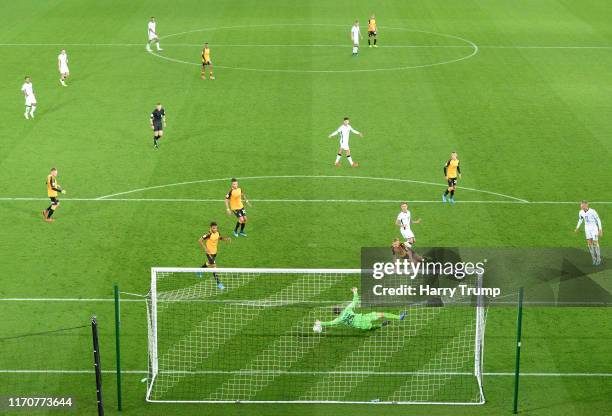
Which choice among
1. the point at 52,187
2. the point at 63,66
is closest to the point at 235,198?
the point at 52,187

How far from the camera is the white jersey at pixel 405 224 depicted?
95.8ft

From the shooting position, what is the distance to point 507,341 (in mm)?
24750

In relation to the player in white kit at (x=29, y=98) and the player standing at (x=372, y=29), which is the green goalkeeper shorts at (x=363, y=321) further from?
the player standing at (x=372, y=29)

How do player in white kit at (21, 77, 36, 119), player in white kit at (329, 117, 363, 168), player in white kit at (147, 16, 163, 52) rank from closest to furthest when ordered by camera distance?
player in white kit at (329, 117, 363, 168), player in white kit at (21, 77, 36, 119), player in white kit at (147, 16, 163, 52)

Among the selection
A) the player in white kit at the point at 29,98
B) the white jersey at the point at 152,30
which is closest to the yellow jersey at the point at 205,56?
the white jersey at the point at 152,30

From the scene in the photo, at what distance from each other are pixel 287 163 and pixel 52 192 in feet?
31.4

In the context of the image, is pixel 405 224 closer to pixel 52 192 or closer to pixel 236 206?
pixel 236 206

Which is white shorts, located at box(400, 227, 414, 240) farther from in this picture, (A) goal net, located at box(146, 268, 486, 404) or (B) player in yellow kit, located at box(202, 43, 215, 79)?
(B) player in yellow kit, located at box(202, 43, 215, 79)

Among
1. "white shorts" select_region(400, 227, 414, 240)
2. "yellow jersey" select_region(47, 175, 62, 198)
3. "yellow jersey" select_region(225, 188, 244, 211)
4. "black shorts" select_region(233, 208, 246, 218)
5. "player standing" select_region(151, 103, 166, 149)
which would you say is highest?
"player standing" select_region(151, 103, 166, 149)

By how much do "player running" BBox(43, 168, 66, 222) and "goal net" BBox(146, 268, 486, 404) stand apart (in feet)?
20.1

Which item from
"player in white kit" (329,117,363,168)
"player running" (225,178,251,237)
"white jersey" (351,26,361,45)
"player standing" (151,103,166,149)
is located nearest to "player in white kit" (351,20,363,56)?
"white jersey" (351,26,361,45)

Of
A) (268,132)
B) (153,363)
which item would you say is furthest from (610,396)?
(268,132)

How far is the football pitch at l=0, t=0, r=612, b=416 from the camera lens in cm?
2416

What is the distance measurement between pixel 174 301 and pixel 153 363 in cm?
352
